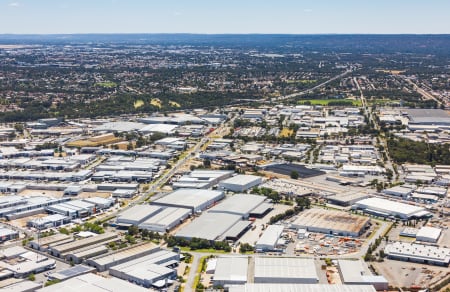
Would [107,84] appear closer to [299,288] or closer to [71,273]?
[71,273]

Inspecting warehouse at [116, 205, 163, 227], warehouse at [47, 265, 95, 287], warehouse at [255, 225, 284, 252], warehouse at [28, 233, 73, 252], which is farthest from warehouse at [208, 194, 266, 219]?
warehouse at [47, 265, 95, 287]

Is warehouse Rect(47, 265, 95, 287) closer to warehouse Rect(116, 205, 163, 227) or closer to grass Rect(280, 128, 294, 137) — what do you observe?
warehouse Rect(116, 205, 163, 227)

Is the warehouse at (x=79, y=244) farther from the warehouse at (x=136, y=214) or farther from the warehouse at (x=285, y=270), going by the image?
the warehouse at (x=285, y=270)

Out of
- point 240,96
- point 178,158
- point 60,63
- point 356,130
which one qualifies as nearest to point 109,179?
point 178,158

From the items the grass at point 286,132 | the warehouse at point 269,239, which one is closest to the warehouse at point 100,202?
the warehouse at point 269,239

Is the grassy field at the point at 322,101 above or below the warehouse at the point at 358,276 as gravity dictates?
above

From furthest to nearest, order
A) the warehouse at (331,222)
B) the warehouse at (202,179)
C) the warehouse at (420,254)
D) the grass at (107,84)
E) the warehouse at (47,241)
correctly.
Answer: the grass at (107,84) → the warehouse at (202,179) → the warehouse at (331,222) → the warehouse at (47,241) → the warehouse at (420,254)
